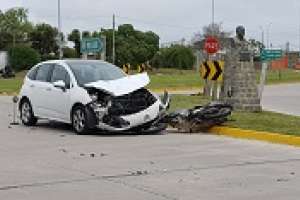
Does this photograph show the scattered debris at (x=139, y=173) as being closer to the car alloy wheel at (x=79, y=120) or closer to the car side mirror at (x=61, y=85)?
the car alloy wheel at (x=79, y=120)

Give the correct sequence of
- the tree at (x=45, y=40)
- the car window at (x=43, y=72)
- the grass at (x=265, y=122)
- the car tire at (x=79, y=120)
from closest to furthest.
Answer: the grass at (x=265, y=122) < the car tire at (x=79, y=120) < the car window at (x=43, y=72) < the tree at (x=45, y=40)

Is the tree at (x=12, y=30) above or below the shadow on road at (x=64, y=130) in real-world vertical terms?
above

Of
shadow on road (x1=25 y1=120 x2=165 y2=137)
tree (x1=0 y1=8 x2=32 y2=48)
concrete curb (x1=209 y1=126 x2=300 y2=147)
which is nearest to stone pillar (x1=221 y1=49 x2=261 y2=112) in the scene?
concrete curb (x1=209 y1=126 x2=300 y2=147)

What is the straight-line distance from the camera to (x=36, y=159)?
477 inches

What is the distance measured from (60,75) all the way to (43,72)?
97 cm

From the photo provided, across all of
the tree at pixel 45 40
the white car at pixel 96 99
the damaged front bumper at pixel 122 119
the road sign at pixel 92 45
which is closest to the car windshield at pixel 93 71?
the white car at pixel 96 99

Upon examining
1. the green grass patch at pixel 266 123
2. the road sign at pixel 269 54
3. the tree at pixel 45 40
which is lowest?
the green grass patch at pixel 266 123

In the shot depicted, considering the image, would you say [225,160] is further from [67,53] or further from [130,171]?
[67,53]

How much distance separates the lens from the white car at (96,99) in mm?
15789

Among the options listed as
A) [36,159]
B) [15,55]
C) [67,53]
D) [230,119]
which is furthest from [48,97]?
[67,53]

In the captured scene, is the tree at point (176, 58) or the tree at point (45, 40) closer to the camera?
the tree at point (176, 58)

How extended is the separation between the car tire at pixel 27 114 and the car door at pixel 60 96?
1.07 metres

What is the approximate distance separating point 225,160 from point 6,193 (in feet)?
13.9

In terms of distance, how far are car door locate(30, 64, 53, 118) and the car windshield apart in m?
0.80
